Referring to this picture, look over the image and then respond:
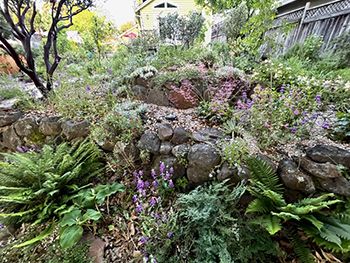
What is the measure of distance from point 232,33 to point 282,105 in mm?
4204

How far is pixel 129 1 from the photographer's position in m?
12.5

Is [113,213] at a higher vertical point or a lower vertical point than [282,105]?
lower

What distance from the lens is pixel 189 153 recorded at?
1.98 m

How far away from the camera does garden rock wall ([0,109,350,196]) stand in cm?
162

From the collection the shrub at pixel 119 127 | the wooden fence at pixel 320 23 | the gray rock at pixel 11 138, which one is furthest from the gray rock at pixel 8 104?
the wooden fence at pixel 320 23

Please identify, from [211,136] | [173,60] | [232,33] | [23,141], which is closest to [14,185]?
[23,141]

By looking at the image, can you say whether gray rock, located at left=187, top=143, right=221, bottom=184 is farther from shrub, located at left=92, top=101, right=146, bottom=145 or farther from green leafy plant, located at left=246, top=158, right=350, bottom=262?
shrub, located at left=92, top=101, right=146, bottom=145

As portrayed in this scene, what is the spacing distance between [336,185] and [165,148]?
158 centimetres

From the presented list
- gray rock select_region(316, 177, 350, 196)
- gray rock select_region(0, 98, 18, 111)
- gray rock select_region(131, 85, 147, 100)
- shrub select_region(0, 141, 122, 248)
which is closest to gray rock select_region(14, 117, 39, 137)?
gray rock select_region(0, 98, 18, 111)

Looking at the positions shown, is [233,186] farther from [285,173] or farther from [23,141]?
[23,141]

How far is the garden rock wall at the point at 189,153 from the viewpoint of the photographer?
162 centimetres

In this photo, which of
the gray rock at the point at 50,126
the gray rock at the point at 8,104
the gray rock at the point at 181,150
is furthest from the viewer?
the gray rock at the point at 8,104

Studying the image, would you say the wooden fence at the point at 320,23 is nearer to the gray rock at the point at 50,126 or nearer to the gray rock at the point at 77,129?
the gray rock at the point at 77,129

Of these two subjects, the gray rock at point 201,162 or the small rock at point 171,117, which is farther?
the small rock at point 171,117
